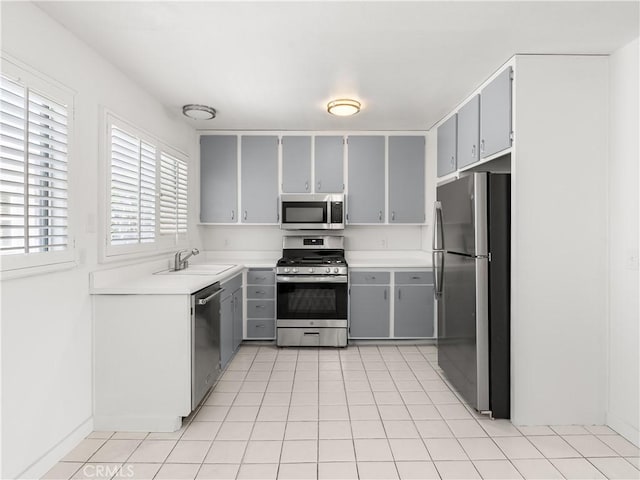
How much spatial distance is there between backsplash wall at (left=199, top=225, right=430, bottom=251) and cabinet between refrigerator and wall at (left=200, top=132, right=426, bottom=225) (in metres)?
0.31

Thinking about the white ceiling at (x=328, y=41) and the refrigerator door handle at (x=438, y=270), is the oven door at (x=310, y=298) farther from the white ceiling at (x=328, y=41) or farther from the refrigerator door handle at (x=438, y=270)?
the white ceiling at (x=328, y=41)

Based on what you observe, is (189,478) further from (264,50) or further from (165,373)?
(264,50)

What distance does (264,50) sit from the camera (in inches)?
96.7

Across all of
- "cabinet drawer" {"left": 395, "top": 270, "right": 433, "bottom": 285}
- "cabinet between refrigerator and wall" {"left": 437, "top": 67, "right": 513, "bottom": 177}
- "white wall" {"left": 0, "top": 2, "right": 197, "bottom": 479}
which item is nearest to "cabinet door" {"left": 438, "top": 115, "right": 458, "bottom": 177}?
"cabinet between refrigerator and wall" {"left": 437, "top": 67, "right": 513, "bottom": 177}

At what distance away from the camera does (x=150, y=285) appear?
8.54 feet

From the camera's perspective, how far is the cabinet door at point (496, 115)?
2623 mm

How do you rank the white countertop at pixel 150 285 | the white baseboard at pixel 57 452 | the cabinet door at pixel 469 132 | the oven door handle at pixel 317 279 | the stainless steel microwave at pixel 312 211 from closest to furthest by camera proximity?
1. the white baseboard at pixel 57 452
2. the white countertop at pixel 150 285
3. the cabinet door at pixel 469 132
4. the oven door handle at pixel 317 279
5. the stainless steel microwave at pixel 312 211

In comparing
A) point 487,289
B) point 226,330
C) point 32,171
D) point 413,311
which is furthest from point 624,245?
point 32,171

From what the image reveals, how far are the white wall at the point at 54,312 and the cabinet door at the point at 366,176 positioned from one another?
2.52 metres

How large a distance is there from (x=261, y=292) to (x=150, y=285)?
1.77 meters

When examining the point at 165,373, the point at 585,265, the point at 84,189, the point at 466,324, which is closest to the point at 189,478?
Result: the point at 165,373

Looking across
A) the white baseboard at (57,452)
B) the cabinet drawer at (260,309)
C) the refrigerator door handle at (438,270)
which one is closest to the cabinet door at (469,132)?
the refrigerator door handle at (438,270)

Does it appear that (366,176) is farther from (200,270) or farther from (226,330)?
(226,330)

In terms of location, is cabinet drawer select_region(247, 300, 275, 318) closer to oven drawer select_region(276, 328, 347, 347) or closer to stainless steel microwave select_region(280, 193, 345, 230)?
oven drawer select_region(276, 328, 347, 347)
